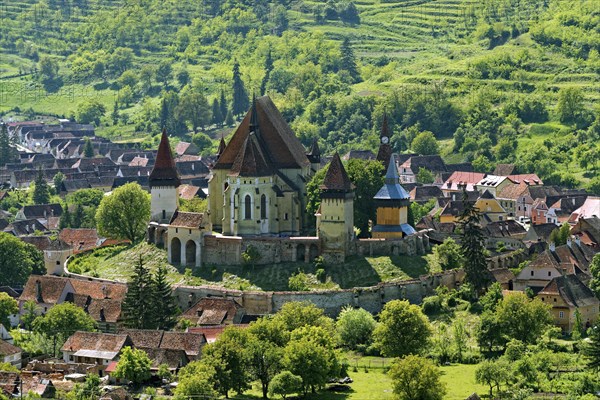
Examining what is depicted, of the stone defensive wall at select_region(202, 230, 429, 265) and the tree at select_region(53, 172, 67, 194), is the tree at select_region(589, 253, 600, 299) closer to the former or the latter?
the stone defensive wall at select_region(202, 230, 429, 265)

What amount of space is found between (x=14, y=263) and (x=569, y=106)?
79.0 metres

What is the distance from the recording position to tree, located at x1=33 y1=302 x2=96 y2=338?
334ft

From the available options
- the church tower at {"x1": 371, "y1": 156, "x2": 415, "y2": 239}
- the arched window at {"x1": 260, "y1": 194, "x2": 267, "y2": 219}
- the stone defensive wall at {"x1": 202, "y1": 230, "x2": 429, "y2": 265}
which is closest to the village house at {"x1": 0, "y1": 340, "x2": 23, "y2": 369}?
the stone defensive wall at {"x1": 202, "y1": 230, "x2": 429, "y2": 265}

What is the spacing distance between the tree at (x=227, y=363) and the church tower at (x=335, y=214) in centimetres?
1762

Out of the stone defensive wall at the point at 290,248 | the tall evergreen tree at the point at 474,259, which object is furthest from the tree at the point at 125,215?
the tall evergreen tree at the point at 474,259

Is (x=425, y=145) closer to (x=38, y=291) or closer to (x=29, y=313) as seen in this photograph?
(x=38, y=291)

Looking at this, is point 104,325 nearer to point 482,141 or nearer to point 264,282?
point 264,282

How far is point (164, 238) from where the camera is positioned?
115m

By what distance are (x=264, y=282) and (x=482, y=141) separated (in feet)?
242

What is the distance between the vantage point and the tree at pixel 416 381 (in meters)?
85.9

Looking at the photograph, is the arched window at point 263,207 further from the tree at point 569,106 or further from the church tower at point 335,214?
the tree at point 569,106

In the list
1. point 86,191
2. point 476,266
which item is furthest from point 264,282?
point 86,191

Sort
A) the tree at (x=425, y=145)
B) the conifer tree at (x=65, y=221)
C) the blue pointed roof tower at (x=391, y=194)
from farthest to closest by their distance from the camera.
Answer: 1. the tree at (x=425, y=145)
2. the conifer tree at (x=65, y=221)
3. the blue pointed roof tower at (x=391, y=194)

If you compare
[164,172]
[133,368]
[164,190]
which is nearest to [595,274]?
[164,190]
